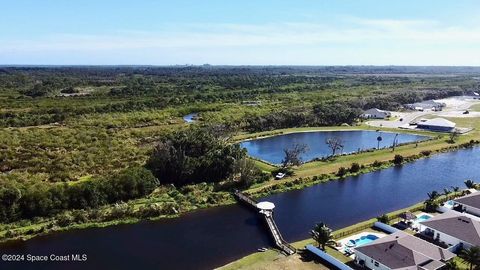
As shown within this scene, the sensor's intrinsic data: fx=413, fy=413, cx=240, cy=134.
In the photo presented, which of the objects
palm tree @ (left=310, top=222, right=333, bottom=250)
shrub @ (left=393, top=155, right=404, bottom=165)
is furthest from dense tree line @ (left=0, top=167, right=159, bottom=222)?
shrub @ (left=393, top=155, right=404, bottom=165)

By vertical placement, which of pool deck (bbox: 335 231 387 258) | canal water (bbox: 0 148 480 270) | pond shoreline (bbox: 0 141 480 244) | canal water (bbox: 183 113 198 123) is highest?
canal water (bbox: 183 113 198 123)

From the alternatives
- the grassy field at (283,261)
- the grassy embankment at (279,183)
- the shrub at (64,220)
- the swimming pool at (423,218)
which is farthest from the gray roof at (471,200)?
the shrub at (64,220)

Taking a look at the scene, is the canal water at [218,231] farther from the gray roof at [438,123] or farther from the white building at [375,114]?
the white building at [375,114]

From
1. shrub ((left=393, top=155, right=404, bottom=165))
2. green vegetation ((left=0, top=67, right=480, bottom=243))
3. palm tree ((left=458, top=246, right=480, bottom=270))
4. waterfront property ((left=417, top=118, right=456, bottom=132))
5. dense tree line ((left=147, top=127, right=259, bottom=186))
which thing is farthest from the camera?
waterfront property ((left=417, top=118, right=456, bottom=132))

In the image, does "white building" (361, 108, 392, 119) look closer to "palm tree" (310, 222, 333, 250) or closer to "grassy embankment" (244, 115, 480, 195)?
"grassy embankment" (244, 115, 480, 195)

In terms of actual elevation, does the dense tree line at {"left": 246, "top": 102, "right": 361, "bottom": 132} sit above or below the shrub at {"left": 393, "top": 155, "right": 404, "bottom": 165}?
above

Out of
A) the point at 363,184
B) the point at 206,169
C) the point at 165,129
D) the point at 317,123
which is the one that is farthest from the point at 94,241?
the point at 317,123
